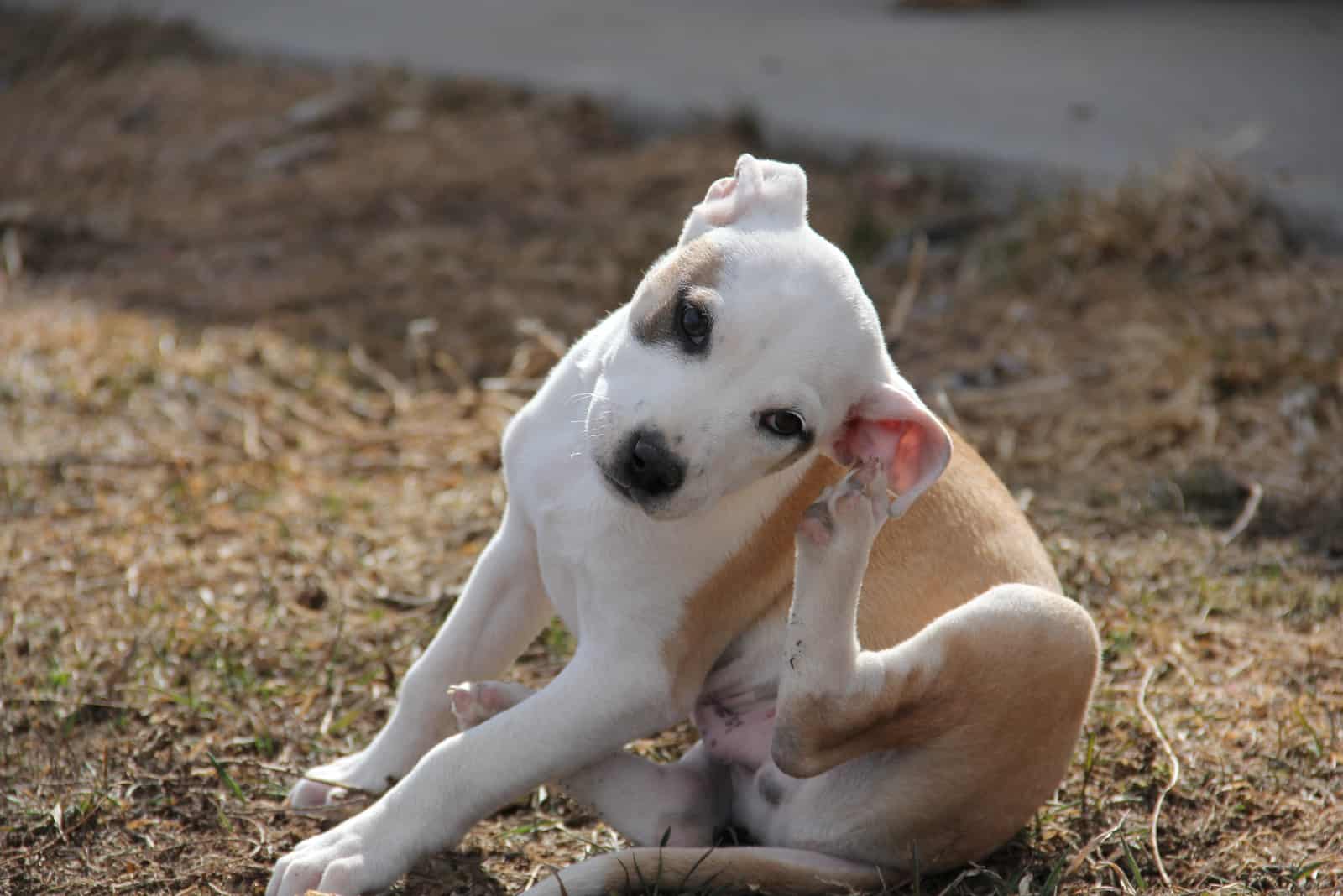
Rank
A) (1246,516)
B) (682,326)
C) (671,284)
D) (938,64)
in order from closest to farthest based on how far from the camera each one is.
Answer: (682,326) → (671,284) → (1246,516) → (938,64)

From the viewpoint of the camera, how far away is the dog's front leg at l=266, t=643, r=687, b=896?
3070 millimetres

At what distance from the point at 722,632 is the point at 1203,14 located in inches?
335

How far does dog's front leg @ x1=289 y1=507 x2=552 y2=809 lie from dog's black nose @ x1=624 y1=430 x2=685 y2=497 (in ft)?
2.57

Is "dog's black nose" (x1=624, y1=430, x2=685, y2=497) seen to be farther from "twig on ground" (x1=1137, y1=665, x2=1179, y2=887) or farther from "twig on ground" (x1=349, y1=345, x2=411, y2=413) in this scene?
"twig on ground" (x1=349, y1=345, x2=411, y2=413)

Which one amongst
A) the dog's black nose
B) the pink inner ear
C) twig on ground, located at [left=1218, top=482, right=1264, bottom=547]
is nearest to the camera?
the dog's black nose

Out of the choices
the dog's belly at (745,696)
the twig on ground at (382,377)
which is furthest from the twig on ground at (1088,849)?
the twig on ground at (382,377)

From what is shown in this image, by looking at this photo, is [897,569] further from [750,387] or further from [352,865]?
[352,865]

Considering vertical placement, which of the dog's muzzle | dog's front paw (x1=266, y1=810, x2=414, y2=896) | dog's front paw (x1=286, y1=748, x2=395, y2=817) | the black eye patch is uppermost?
the black eye patch

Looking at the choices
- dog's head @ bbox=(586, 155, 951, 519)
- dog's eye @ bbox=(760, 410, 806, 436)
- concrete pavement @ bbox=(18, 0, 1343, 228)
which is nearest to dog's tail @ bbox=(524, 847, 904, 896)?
dog's head @ bbox=(586, 155, 951, 519)

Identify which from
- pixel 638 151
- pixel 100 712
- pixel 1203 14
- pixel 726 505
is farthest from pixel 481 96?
pixel 726 505

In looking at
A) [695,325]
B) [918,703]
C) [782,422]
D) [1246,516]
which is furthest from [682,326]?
[1246,516]

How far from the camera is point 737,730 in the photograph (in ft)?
11.3

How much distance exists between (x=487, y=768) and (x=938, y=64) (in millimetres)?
7421

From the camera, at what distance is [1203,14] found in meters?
10.2
